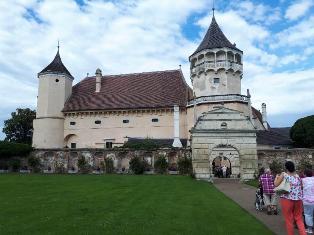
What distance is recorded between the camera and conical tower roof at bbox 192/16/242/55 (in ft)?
168

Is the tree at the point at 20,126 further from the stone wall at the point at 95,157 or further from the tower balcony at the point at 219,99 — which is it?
the tower balcony at the point at 219,99

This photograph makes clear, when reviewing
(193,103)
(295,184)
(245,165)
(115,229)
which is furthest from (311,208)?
(193,103)

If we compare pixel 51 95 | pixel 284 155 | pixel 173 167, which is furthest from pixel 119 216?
pixel 51 95

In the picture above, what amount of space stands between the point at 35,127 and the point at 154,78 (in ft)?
62.7

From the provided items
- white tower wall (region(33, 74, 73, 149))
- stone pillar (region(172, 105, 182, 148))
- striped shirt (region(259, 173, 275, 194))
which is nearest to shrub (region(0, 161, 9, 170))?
white tower wall (region(33, 74, 73, 149))

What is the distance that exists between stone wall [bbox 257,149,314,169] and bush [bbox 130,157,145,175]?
12.3 m

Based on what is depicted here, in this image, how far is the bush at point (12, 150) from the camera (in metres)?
41.7

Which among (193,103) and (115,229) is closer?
(115,229)

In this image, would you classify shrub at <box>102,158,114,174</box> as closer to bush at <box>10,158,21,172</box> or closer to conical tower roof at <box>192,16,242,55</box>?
bush at <box>10,158,21,172</box>

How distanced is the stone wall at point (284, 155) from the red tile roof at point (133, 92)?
15.4 metres

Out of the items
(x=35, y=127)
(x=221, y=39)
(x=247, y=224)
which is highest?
(x=221, y=39)

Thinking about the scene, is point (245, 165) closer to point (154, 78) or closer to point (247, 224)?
point (247, 224)

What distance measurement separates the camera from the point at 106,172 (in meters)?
41.0

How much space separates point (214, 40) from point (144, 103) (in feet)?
42.9
